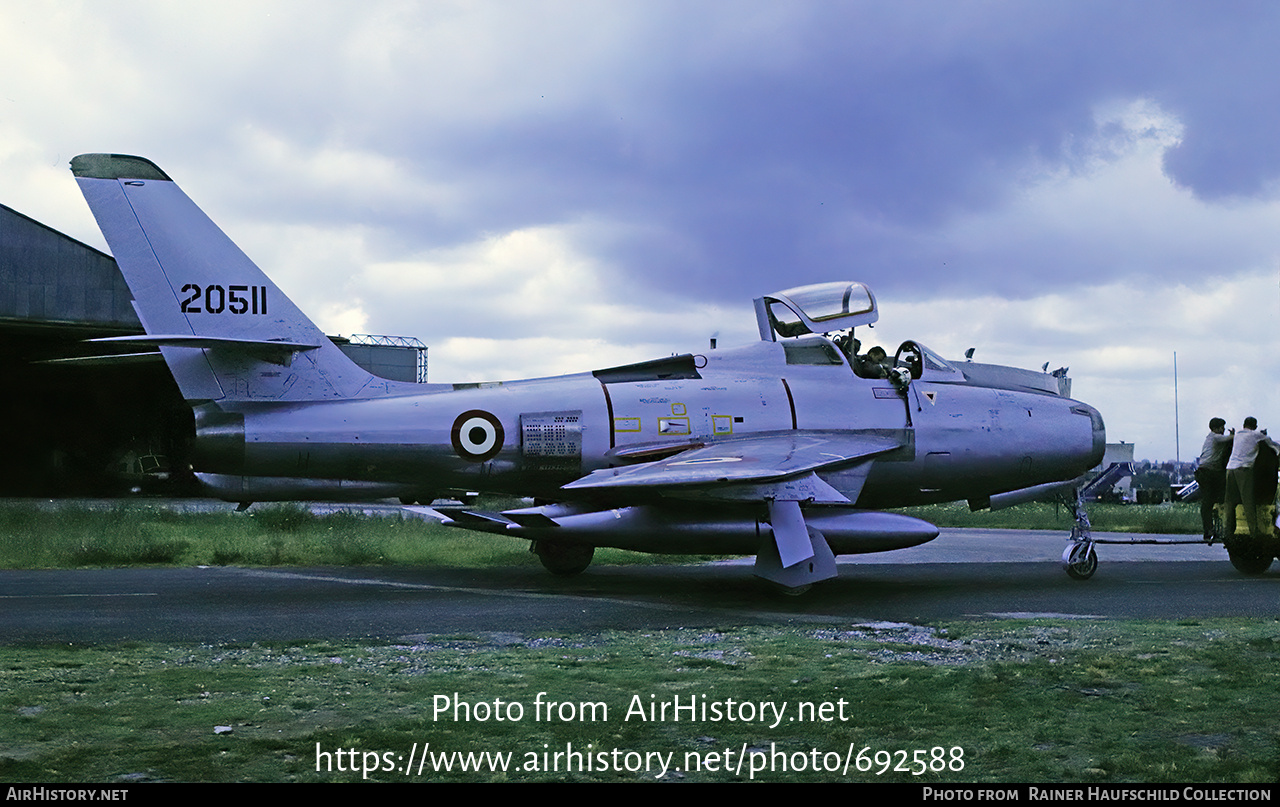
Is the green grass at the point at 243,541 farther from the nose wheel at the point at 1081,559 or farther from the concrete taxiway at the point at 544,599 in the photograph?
the nose wheel at the point at 1081,559

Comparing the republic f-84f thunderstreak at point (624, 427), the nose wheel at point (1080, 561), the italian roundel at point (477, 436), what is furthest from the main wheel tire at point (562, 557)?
the nose wheel at point (1080, 561)

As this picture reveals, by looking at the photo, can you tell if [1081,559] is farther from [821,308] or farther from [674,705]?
[674,705]

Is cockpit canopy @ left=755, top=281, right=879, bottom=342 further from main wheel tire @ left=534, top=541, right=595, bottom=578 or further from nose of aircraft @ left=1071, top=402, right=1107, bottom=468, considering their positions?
main wheel tire @ left=534, top=541, right=595, bottom=578

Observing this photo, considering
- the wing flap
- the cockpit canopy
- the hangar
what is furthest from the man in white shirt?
the hangar

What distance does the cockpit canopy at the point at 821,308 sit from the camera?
1299cm

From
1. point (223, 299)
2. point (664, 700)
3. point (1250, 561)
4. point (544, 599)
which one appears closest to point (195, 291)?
point (223, 299)

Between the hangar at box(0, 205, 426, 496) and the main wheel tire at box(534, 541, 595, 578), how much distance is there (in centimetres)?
1807

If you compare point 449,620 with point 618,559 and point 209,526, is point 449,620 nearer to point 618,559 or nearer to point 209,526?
point 618,559

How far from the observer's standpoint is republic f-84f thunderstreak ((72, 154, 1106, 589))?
10805 mm

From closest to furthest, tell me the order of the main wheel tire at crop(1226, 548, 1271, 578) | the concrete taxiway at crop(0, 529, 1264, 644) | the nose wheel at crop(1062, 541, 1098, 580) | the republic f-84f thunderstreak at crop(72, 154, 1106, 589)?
the concrete taxiway at crop(0, 529, 1264, 644) < the republic f-84f thunderstreak at crop(72, 154, 1106, 589) < the nose wheel at crop(1062, 541, 1098, 580) < the main wheel tire at crop(1226, 548, 1271, 578)

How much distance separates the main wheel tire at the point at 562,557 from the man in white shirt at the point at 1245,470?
812cm

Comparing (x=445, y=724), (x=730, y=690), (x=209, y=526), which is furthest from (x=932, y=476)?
(x=209, y=526)

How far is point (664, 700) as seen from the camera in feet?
16.9

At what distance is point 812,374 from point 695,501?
255 centimetres
